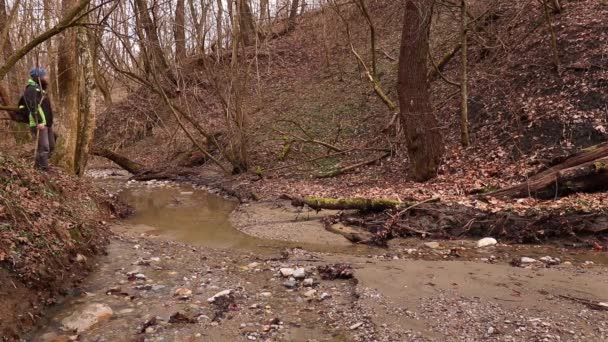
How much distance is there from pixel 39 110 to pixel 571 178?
872cm

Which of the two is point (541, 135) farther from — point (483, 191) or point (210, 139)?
point (210, 139)

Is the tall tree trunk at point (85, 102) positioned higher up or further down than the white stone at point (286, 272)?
higher up

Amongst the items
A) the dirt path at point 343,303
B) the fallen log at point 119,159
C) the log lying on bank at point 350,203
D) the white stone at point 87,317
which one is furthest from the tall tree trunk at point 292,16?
the white stone at point 87,317

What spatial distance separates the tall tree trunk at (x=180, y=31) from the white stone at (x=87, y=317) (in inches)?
513

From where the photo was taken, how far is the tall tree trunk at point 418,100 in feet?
35.5

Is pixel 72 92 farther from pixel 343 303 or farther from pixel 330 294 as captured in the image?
pixel 343 303

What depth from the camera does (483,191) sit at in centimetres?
855

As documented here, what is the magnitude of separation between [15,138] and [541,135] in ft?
40.2

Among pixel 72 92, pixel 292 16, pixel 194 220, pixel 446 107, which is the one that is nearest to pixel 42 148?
pixel 72 92

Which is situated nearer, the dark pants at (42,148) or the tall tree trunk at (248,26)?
the dark pants at (42,148)

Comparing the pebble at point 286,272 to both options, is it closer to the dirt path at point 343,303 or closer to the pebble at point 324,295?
the dirt path at point 343,303

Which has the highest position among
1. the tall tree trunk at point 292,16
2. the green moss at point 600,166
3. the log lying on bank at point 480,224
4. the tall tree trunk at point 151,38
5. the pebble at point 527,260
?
the tall tree trunk at point 292,16

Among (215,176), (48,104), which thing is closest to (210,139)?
(215,176)

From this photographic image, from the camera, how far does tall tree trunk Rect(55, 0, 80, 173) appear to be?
9.78 metres
